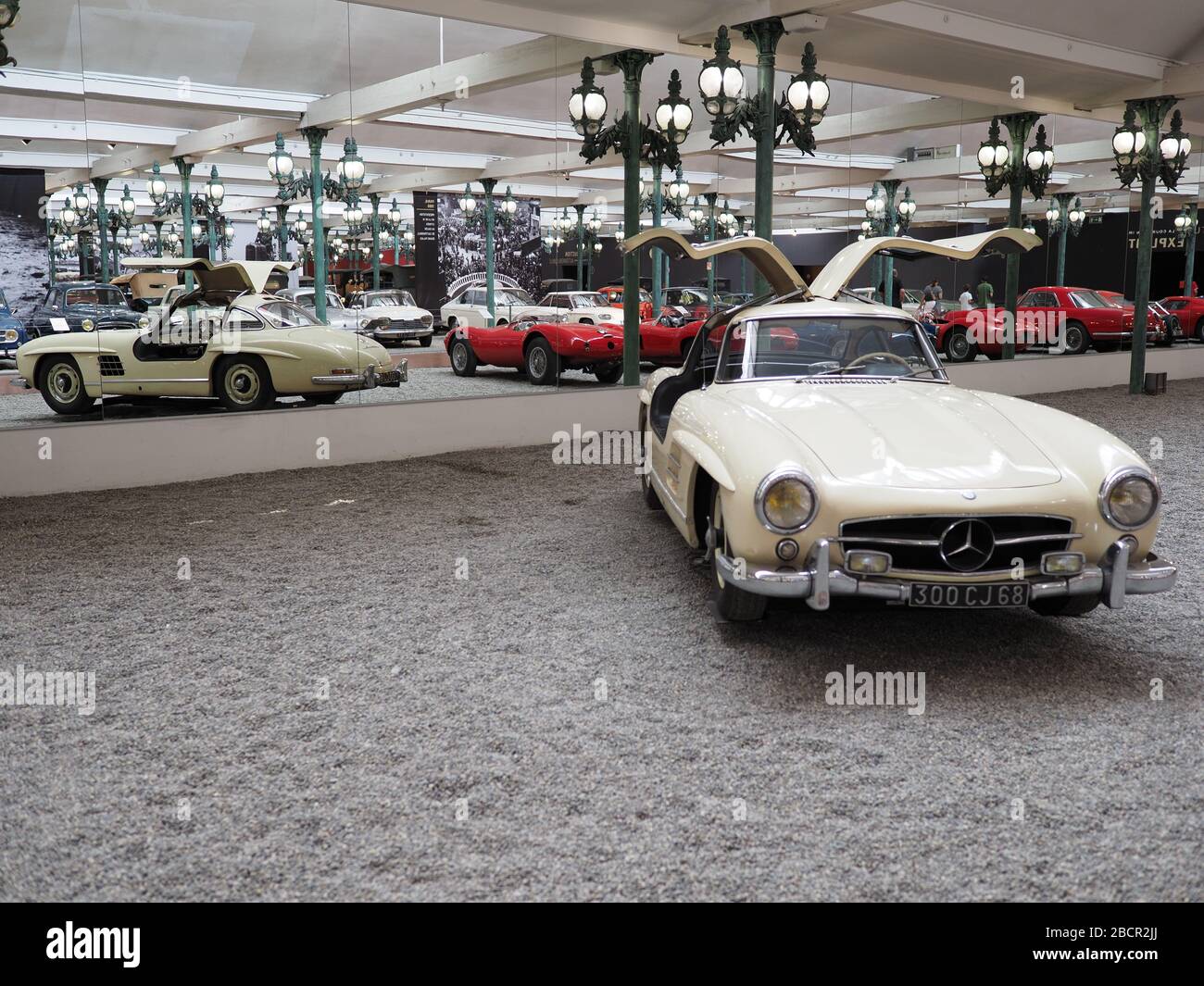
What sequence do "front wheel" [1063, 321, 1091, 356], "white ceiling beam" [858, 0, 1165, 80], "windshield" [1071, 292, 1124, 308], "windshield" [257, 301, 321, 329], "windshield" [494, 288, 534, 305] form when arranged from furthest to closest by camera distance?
"windshield" [1071, 292, 1124, 308]
"front wheel" [1063, 321, 1091, 356]
"windshield" [494, 288, 534, 305]
"white ceiling beam" [858, 0, 1165, 80]
"windshield" [257, 301, 321, 329]

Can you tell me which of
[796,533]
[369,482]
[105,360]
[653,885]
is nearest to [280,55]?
[105,360]

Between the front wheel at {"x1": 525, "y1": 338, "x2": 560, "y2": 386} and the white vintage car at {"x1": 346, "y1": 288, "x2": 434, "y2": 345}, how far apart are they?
105 cm

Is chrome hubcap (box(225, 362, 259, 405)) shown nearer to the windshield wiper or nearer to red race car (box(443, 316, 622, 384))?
red race car (box(443, 316, 622, 384))

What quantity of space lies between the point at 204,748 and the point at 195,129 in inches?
264

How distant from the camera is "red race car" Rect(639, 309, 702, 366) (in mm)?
11164

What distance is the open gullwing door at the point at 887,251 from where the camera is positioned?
611cm

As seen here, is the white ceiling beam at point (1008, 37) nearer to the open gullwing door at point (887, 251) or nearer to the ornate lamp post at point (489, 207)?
the ornate lamp post at point (489, 207)

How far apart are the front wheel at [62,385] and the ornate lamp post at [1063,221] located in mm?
13128

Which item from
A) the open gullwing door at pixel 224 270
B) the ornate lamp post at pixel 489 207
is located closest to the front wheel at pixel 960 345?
the ornate lamp post at pixel 489 207

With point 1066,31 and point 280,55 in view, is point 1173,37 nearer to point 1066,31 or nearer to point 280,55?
point 1066,31

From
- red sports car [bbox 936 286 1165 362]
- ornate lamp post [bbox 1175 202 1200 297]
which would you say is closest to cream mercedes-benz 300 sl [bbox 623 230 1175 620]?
red sports car [bbox 936 286 1165 362]

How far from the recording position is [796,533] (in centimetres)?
396

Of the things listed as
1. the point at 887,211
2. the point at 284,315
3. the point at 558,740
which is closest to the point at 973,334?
the point at 887,211

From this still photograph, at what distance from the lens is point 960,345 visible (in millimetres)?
15117
